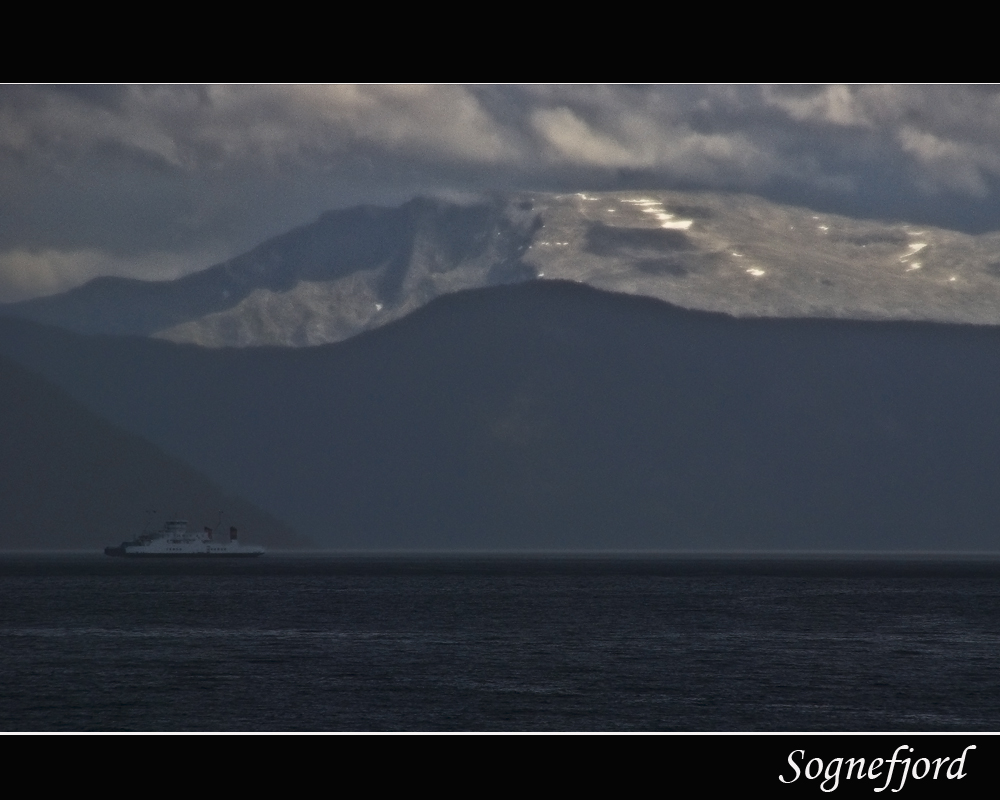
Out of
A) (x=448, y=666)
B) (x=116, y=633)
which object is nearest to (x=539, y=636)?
(x=448, y=666)

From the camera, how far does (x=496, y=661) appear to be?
6650 cm

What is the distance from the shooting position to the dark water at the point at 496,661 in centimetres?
5103

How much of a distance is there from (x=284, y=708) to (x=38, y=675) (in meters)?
15.1

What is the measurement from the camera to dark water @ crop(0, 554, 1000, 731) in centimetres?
5103
